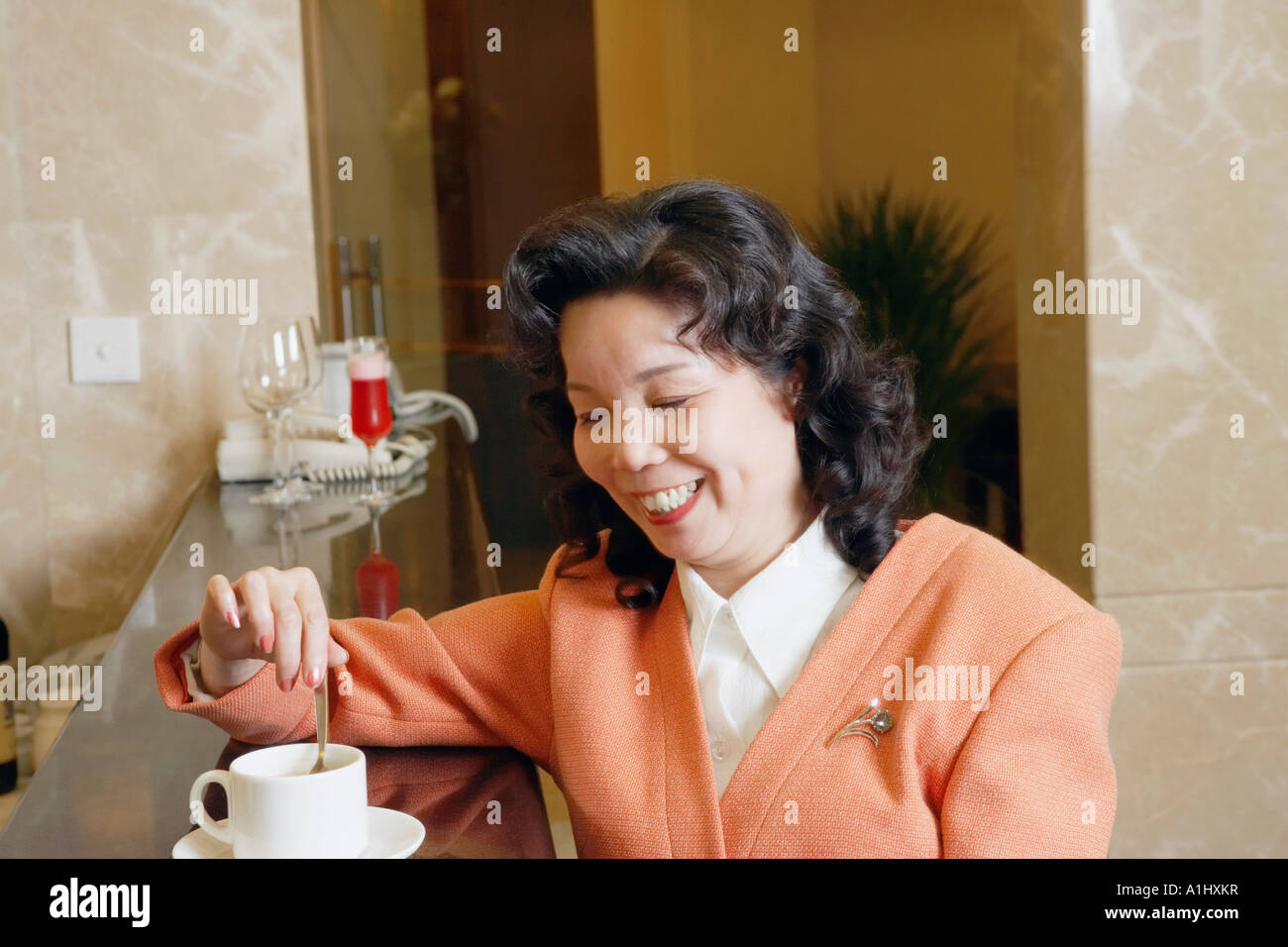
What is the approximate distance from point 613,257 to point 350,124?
3046 millimetres

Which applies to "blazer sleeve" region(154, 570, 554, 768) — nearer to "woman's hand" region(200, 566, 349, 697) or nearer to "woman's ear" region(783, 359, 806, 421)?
"woman's hand" region(200, 566, 349, 697)

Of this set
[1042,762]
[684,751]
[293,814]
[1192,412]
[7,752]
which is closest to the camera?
[293,814]

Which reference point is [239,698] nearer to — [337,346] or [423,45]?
[337,346]

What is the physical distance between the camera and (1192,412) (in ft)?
7.41

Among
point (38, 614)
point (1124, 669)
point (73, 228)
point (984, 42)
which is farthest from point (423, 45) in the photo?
point (1124, 669)

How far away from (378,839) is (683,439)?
13.7 inches

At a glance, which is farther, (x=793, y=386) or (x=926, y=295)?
(x=926, y=295)

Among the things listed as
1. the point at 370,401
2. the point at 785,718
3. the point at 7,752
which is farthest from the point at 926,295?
the point at 785,718

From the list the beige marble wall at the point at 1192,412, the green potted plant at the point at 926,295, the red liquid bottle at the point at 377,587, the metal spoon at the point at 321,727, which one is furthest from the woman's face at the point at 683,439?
the green potted plant at the point at 926,295

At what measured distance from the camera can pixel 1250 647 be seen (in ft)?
7.57

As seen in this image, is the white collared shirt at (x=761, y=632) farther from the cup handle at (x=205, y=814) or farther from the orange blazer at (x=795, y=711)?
the cup handle at (x=205, y=814)

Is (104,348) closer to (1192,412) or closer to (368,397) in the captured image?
(368,397)

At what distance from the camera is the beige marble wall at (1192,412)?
2.17 meters

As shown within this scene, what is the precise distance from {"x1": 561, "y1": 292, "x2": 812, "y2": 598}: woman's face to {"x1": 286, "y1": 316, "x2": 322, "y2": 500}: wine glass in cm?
113
